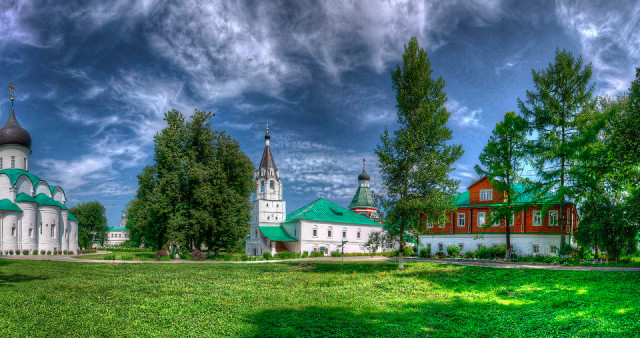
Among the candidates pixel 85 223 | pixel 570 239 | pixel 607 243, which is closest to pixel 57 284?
pixel 607 243

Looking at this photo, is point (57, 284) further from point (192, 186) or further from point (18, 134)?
point (18, 134)

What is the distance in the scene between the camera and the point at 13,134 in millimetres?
46250

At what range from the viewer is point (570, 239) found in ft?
97.9

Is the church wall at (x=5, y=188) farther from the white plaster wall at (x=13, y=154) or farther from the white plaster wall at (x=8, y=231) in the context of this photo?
the white plaster wall at (x=13, y=154)

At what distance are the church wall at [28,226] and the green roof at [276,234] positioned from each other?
84.9ft

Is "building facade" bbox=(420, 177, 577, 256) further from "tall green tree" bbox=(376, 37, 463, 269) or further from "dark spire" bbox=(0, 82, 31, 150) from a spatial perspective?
"dark spire" bbox=(0, 82, 31, 150)

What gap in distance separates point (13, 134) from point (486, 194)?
2155 inches

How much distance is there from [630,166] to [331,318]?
1643cm

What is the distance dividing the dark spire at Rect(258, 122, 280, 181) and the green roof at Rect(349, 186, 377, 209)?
1447 centimetres

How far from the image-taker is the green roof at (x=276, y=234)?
165 feet

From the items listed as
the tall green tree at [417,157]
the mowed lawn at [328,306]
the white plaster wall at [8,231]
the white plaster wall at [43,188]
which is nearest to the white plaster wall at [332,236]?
the tall green tree at [417,157]

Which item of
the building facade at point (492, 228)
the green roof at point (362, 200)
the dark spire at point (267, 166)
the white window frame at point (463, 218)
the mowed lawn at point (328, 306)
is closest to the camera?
the mowed lawn at point (328, 306)

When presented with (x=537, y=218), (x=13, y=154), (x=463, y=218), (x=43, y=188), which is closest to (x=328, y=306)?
(x=537, y=218)

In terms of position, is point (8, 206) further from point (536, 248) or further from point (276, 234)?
point (536, 248)
